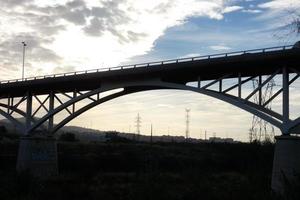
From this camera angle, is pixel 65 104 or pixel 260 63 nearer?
pixel 260 63

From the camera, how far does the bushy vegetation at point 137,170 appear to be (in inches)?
439

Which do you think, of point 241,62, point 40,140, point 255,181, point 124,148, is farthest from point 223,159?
point 255,181

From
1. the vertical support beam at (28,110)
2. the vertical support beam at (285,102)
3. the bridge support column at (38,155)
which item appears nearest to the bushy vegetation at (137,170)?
the bridge support column at (38,155)

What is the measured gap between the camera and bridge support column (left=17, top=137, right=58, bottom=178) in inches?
1752

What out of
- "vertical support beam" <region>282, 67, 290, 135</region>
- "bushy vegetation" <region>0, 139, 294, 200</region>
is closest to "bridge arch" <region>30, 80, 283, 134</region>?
"vertical support beam" <region>282, 67, 290, 135</region>

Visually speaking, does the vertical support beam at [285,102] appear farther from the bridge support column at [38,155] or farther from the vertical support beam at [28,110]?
the vertical support beam at [28,110]

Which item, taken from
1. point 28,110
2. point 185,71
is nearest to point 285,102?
point 185,71

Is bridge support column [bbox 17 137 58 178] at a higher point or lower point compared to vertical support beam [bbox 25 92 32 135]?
lower

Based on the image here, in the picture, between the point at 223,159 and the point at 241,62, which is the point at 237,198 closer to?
the point at 241,62

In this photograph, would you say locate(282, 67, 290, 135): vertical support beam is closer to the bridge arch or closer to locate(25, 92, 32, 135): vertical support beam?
the bridge arch

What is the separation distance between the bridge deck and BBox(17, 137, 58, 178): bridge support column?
4752 millimetres

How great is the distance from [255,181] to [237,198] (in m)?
1.89

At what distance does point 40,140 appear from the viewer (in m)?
45.0

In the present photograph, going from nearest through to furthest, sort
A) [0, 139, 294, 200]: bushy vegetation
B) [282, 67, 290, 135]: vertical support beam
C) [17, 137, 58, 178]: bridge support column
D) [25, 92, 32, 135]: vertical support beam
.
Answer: [0, 139, 294, 200]: bushy vegetation → [282, 67, 290, 135]: vertical support beam → [25, 92, 32, 135]: vertical support beam → [17, 137, 58, 178]: bridge support column
